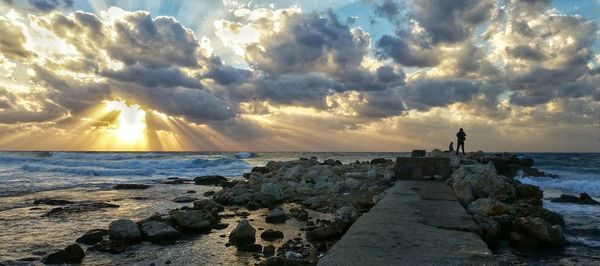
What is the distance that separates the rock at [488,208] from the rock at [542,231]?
2.53ft

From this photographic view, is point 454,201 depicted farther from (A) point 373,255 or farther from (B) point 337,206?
(A) point 373,255

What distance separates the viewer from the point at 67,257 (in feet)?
24.7

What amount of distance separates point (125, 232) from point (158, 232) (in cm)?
67

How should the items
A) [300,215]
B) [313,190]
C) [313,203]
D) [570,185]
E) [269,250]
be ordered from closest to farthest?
[269,250], [300,215], [313,203], [313,190], [570,185]

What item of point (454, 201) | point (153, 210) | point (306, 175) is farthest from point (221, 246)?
point (306, 175)

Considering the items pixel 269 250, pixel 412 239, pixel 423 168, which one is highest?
pixel 423 168

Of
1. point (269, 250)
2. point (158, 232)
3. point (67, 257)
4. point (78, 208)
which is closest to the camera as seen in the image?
point (67, 257)

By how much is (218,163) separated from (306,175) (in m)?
32.3

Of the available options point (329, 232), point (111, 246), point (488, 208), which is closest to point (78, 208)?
point (111, 246)

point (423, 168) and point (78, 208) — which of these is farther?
point (423, 168)

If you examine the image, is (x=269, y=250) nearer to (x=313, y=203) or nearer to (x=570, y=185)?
(x=313, y=203)

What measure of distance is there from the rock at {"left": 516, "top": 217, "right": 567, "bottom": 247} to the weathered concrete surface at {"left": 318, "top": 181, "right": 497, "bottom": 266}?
3.92 ft

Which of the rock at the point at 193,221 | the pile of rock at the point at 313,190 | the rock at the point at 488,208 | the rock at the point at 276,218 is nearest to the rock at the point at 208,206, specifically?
the pile of rock at the point at 313,190

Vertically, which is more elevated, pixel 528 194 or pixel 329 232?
pixel 528 194
